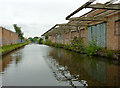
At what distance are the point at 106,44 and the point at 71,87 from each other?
8404 millimetres

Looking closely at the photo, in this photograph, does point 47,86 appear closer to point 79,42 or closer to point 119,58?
point 119,58

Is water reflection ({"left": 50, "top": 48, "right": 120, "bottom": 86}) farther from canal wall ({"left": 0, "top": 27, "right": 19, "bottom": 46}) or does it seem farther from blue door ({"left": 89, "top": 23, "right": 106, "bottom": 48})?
canal wall ({"left": 0, "top": 27, "right": 19, "bottom": 46})

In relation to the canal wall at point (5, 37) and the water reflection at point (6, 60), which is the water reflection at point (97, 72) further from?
the canal wall at point (5, 37)

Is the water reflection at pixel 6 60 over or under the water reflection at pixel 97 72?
over

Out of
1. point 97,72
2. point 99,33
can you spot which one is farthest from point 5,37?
point 97,72

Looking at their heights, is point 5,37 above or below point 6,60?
above

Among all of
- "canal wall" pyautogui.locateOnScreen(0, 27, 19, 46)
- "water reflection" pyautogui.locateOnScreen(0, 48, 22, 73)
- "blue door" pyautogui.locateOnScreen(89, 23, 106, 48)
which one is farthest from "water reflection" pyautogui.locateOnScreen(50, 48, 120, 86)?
"canal wall" pyautogui.locateOnScreen(0, 27, 19, 46)


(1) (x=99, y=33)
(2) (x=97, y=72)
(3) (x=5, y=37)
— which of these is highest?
(3) (x=5, y=37)

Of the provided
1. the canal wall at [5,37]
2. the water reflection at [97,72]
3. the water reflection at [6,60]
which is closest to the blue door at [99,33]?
the water reflection at [97,72]

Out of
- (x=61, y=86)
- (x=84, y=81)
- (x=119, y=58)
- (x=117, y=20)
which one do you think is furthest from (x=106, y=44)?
(x=61, y=86)

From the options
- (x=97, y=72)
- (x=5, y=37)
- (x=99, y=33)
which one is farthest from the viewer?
(x=5, y=37)

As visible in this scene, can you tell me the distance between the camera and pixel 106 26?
11.0 m

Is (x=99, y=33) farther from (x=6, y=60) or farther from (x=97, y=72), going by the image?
(x=6, y=60)

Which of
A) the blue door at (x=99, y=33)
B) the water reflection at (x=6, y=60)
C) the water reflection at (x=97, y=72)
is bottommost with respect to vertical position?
the water reflection at (x=97, y=72)
